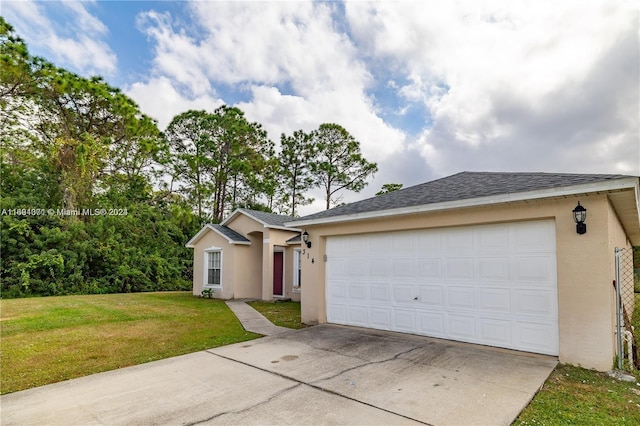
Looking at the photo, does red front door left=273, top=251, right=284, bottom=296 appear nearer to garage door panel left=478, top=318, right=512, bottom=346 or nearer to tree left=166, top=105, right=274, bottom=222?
garage door panel left=478, top=318, right=512, bottom=346

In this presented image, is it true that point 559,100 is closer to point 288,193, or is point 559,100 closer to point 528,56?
point 528,56

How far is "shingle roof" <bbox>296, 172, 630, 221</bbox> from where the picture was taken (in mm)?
5656

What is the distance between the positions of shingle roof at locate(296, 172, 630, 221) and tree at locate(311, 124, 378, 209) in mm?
19068

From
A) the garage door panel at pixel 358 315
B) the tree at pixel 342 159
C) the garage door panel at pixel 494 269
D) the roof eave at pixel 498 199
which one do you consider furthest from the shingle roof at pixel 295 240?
the tree at pixel 342 159

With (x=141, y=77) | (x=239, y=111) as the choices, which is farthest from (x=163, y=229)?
(x=239, y=111)

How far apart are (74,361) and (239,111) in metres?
23.1

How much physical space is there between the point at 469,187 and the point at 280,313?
694cm

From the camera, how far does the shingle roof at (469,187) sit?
18.6 feet

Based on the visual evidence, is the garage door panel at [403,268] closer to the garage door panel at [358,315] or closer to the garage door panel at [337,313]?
the garage door panel at [358,315]

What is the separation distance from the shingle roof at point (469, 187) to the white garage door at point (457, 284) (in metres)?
0.65

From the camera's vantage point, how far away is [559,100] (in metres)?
10.4

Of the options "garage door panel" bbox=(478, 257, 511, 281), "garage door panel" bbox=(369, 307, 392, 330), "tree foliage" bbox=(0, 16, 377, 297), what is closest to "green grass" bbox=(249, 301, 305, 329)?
"garage door panel" bbox=(369, 307, 392, 330)

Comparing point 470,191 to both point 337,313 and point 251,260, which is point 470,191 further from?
point 251,260

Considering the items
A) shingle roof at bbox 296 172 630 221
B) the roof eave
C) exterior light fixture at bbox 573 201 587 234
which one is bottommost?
exterior light fixture at bbox 573 201 587 234
